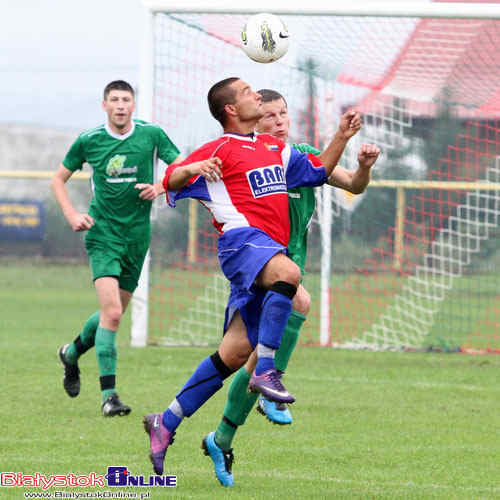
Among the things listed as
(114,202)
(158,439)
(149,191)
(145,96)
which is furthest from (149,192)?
(145,96)

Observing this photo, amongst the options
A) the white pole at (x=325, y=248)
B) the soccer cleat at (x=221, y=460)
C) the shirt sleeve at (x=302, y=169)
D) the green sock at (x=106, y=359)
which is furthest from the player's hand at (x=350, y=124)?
the white pole at (x=325, y=248)

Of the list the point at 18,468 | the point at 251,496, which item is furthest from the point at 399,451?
the point at 18,468

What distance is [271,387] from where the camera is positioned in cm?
466

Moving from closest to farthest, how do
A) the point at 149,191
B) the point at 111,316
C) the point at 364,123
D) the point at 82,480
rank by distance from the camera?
1. the point at 82,480
2. the point at 149,191
3. the point at 111,316
4. the point at 364,123

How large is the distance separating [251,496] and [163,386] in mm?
3402

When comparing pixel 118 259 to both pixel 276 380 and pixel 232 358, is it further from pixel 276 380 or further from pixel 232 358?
pixel 276 380

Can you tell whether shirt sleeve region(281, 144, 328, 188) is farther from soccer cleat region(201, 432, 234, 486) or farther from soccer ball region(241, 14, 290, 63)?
soccer cleat region(201, 432, 234, 486)

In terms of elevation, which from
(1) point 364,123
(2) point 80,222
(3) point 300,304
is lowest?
(3) point 300,304

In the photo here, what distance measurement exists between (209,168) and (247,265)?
0.49 meters

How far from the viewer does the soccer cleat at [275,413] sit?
4941 mm

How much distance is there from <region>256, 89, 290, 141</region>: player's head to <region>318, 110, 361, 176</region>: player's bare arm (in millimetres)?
1006

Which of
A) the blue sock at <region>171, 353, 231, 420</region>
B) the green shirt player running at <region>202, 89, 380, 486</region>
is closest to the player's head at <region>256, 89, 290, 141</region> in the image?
the green shirt player running at <region>202, 89, 380, 486</region>

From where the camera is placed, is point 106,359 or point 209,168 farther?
point 106,359

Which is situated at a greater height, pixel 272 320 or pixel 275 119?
pixel 275 119
